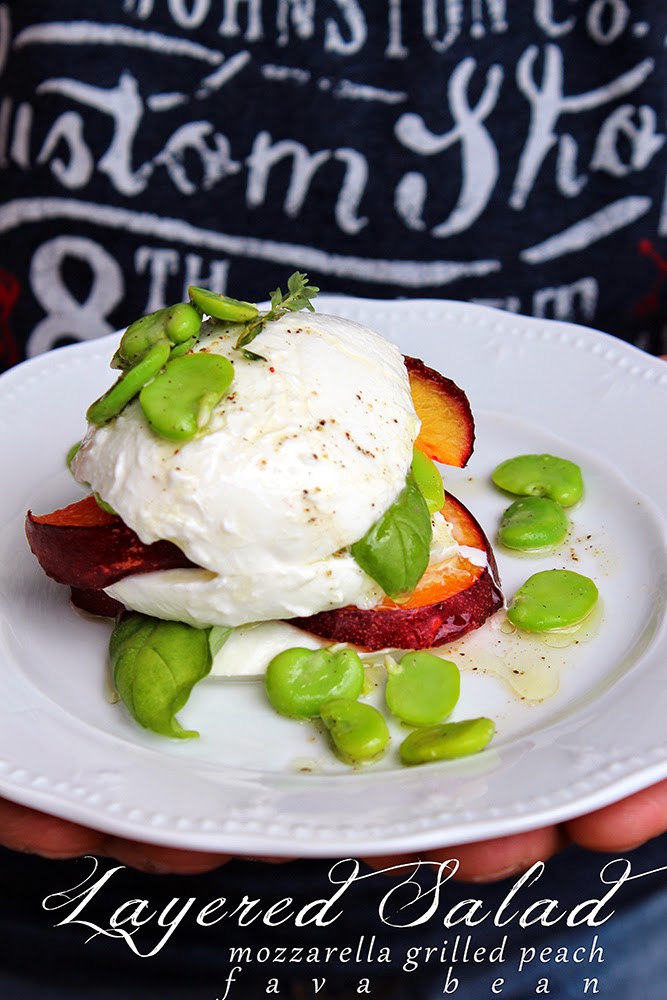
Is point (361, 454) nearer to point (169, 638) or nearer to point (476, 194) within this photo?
point (169, 638)

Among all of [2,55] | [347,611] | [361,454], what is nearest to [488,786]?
[347,611]

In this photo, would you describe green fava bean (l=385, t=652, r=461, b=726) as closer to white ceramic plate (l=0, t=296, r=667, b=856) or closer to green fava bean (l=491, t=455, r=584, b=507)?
white ceramic plate (l=0, t=296, r=667, b=856)

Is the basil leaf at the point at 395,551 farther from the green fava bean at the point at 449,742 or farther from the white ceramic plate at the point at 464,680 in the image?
the green fava bean at the point at 449,742

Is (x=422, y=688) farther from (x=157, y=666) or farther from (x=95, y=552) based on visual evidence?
(x=95, y=552)

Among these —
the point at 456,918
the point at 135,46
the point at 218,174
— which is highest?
the point at 135,46

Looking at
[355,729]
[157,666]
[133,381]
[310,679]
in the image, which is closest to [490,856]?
[355,729]

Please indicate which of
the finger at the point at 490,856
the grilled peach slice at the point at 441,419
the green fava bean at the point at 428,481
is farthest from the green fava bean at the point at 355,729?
the grilled peach slice at the point at 441,419

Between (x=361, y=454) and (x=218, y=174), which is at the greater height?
(x=218, y=174)
